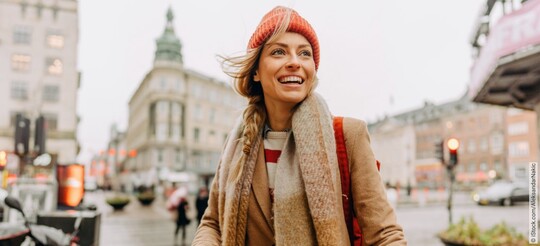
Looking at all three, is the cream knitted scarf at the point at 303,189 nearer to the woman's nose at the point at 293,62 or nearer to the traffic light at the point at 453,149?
the woman's nose at the point at 293,62

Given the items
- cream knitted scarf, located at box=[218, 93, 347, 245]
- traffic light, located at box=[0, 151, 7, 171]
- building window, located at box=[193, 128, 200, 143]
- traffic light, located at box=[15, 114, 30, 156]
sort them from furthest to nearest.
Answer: building window, located at box=[193, 128, 200, 143] < traffic light, located at box=[0, 151, 7, 171] < traffic light, located at box=[15, 114, 30, 156] < cream knitted scarf, located at box=[218, 93, 347, 245]

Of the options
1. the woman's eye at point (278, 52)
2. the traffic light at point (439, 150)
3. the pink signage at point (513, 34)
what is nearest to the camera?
the woman's eye at point (278, 52)

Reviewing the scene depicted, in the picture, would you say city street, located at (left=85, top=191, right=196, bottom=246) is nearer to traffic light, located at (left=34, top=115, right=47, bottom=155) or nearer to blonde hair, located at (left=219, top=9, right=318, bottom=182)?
traffic light, located at (left=34, top=115, right=47, bottom=155)

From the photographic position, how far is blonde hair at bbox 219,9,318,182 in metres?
1.73

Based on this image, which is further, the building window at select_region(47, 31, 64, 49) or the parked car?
the building window at select_region(47, 31, 64, 49)

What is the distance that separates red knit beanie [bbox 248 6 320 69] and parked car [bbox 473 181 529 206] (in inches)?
1192

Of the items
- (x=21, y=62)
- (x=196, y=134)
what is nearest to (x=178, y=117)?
(x=196, y=134)

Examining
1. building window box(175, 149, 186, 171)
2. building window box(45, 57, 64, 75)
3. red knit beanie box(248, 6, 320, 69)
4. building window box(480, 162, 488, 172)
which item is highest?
building window box(45, 57, 64, 75)

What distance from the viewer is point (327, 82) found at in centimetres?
224

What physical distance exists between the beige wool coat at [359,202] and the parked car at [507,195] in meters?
30.3

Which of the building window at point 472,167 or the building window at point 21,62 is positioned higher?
the building window at point 21,62

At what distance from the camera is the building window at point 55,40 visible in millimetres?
42156

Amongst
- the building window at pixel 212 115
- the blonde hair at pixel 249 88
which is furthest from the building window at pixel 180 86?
the blonde hair at pixel 249 88

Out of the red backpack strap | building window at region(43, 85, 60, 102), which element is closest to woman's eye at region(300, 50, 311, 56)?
the red backpack strap
